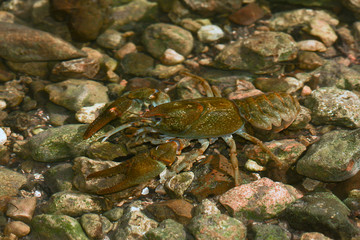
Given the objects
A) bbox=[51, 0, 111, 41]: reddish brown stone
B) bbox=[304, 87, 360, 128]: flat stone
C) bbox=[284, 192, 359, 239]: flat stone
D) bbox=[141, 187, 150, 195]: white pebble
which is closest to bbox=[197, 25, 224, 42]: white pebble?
bbox=[51, 0, 111, 41]: reddish brown stone

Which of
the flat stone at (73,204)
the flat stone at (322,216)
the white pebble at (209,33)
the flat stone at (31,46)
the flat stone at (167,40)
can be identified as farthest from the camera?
the white pebble at (209,33)

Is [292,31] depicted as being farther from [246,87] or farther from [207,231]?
[207,231]

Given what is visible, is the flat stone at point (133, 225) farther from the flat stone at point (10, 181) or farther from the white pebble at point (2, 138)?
the white pebble at point (2, 138)

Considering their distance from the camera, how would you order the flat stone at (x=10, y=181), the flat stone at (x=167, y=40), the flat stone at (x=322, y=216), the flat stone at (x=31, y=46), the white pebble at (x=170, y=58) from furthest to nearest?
the flat stone at (x=167, y=40) → the white pebble at (x=170, y=58) → the flat stone at (x=31, y=46) → the flat stone at (x=10, y=181) → the flat stone at (x=322, y=216)

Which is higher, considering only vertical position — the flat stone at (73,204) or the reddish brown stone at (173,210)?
the flat stone at (73,204)

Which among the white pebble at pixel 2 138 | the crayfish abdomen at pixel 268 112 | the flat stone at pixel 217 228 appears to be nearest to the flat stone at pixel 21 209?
A: the white pebble at pixel 2 138

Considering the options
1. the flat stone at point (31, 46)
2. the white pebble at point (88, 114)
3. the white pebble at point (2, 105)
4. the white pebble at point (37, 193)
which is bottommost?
the white pebble at point (37, 193)

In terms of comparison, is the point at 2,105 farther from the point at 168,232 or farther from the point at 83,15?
the point at 168,232

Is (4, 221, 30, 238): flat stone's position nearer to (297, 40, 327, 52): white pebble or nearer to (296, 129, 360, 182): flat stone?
(296, 129, 360, 182): flat stone
